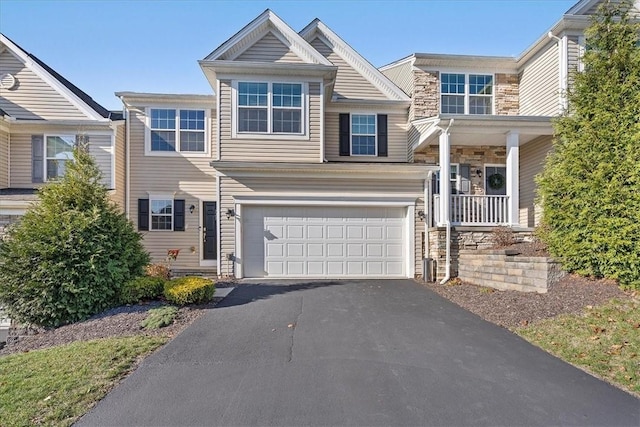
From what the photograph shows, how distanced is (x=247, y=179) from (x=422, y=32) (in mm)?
8348

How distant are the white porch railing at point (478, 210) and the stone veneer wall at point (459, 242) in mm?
360

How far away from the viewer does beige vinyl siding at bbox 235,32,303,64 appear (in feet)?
38.3

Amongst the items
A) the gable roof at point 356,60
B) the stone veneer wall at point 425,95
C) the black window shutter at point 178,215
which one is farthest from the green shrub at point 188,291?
the gable roof at point 356,60

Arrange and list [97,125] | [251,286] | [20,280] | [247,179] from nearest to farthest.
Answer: [20,280]
[251,286]
[247,179]
[97,125]

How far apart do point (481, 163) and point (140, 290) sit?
1088 centimetres

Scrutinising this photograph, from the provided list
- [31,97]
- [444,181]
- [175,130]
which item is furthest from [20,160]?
[444,181]

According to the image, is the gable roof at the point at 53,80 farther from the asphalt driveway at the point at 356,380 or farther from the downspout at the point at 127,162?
the asphalt driveway at the point at 356,380

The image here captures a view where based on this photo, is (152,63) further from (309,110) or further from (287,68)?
(309,110)

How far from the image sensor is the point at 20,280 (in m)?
6.52

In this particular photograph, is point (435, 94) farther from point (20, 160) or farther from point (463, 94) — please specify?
point (20, 160)

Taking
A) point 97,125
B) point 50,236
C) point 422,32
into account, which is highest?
point 422,32

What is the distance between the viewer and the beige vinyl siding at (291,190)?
420 inches

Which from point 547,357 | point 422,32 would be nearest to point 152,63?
point 422,32

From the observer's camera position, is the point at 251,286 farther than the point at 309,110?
No
